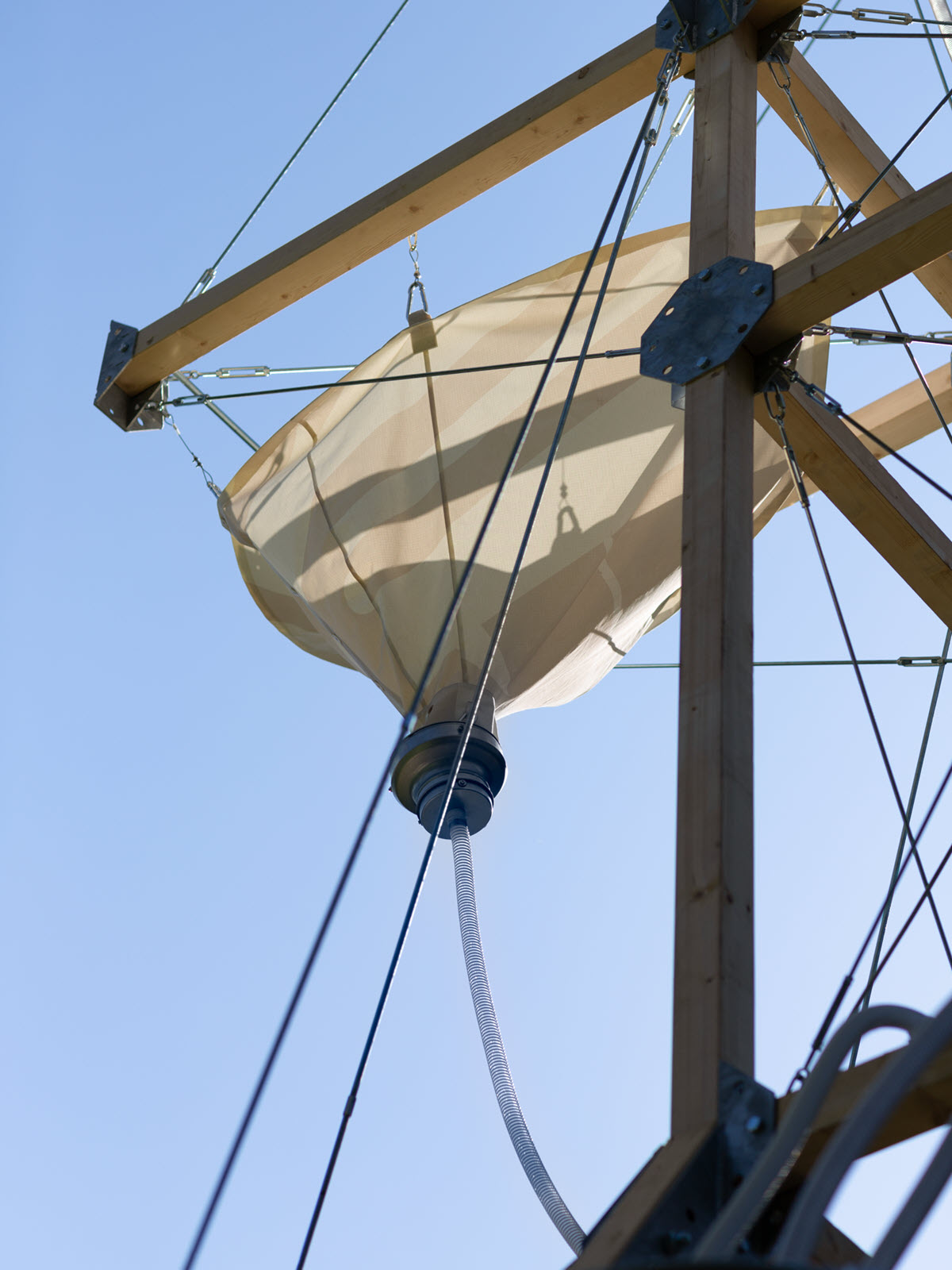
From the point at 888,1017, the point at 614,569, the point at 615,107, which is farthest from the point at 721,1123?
the point at 615,107

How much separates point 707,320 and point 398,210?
1416 millimetres

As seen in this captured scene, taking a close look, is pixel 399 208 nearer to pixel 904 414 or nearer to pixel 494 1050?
pixel 904 414

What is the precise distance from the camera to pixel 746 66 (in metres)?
3.52

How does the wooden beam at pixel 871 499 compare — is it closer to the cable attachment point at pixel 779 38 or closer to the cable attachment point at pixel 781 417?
the cable attachment point at pixel 781 417

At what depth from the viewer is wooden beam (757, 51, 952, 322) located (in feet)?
13.1

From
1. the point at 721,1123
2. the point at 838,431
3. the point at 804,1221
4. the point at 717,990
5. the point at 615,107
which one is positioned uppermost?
the point at 615,107

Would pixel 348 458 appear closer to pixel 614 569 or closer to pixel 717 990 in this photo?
pixel 614 569

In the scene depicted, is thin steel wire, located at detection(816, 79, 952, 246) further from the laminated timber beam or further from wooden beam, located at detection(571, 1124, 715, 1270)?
wooden beam, located at detection(571, 1124, 715, 1270)

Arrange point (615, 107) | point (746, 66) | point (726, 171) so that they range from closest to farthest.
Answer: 1. point (726, 171)
2. point (746, 66)
3. point (615, 107)

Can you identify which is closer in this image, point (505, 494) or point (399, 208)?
point (399, 208)

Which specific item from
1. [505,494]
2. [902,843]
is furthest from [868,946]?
[505,494]

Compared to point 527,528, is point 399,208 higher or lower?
higher

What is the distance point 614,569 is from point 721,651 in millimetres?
1832

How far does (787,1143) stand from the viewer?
173 cm
